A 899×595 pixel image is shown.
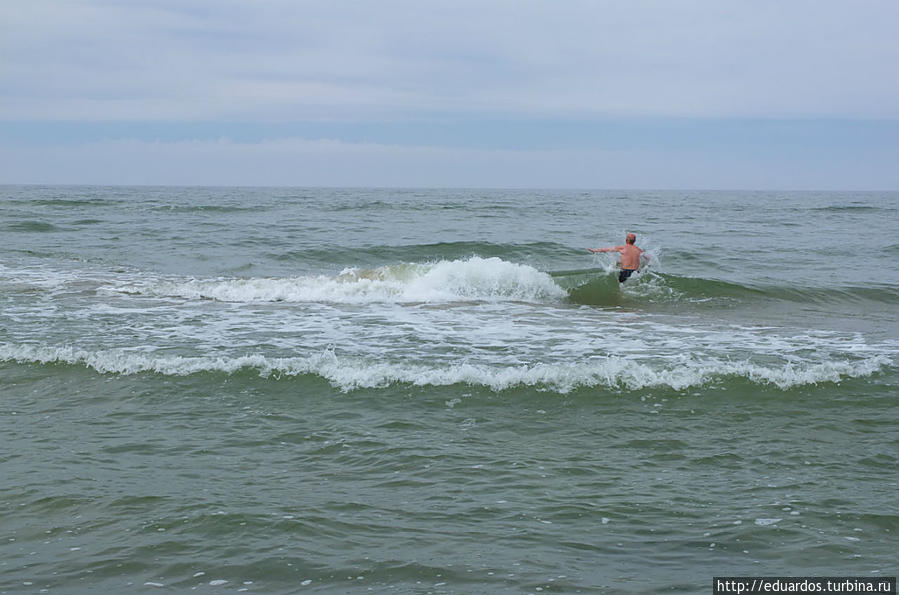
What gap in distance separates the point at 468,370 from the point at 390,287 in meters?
8.58

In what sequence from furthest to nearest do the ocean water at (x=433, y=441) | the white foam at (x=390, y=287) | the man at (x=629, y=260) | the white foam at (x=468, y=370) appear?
the man at (x=629, y=260) < the white foam at (x=390, y=287) < the white foam at (x=468, y=370) < the ocean water at (x=433, y=441)

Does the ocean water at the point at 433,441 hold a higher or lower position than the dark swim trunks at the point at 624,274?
lower

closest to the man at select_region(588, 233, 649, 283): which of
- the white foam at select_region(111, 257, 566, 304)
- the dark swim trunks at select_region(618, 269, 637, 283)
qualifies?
the dark swim trunks at select_region(618, 269, 637, 283)

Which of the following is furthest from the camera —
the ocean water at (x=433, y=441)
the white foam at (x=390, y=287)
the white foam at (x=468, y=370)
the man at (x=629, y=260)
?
the man at (x=629, y=260)

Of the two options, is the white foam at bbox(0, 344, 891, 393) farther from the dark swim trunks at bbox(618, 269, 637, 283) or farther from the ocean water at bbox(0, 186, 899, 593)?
the dark swim trunks at bbox(618, 269, 637, 283)

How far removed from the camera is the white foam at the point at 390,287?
15969mm

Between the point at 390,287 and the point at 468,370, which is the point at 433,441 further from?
the point at 390,287

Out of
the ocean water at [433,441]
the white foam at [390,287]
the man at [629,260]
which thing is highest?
the man at [629,260]

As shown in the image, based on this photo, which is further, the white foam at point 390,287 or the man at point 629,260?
the man at point 629,260

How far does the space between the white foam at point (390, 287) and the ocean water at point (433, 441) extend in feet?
0.57

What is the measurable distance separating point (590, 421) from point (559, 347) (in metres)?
3.46

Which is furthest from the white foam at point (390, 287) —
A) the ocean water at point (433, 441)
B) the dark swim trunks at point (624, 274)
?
the dark swim trunks at point (624, 274)

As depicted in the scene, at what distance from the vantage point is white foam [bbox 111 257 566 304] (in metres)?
16.0

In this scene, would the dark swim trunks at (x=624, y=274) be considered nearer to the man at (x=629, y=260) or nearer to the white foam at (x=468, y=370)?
the man at (x=629, y=260)
